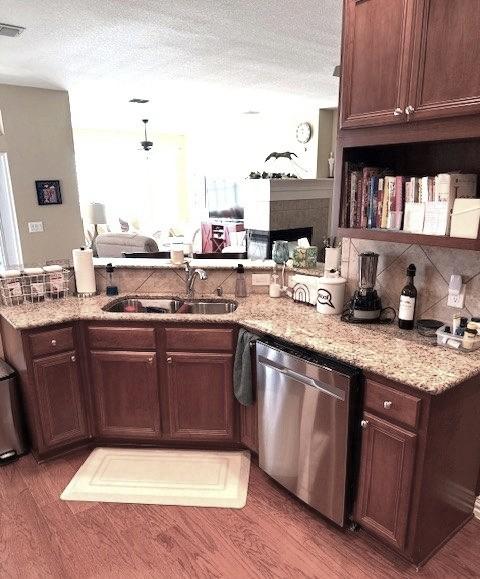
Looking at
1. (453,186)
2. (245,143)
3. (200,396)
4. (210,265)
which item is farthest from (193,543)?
(245,143)

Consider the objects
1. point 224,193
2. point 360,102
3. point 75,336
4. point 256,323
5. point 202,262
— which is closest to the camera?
point 360,102

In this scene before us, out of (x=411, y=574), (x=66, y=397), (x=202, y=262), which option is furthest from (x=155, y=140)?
(x=411, y=574)

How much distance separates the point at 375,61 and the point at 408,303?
1126 mm

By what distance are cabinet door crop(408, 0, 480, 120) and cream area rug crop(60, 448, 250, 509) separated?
2.05m

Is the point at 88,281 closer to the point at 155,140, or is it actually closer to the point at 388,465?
the point at 388,465

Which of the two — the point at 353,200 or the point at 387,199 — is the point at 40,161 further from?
the point at 387,199

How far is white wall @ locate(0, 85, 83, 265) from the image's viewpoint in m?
4.64

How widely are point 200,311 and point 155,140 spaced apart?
25.9 ft

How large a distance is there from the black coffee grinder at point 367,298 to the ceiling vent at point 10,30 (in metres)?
2.66

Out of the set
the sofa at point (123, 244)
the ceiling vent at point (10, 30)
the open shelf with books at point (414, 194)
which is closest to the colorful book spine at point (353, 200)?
the open shelf with books at point (414, 194)

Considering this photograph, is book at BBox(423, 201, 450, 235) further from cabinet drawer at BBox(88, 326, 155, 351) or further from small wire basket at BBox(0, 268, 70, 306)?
small wire basket at BBox(0, 268, 70, 306)

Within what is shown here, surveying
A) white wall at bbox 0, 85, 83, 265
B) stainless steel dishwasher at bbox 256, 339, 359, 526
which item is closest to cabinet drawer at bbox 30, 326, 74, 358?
stainless steel dishwasher at bbox 256, 339, 359, 526

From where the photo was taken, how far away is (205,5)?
2531 mm

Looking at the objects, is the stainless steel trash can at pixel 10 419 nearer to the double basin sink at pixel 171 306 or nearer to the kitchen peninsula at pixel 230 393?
the kitchen peninsula at pixel 230 393
